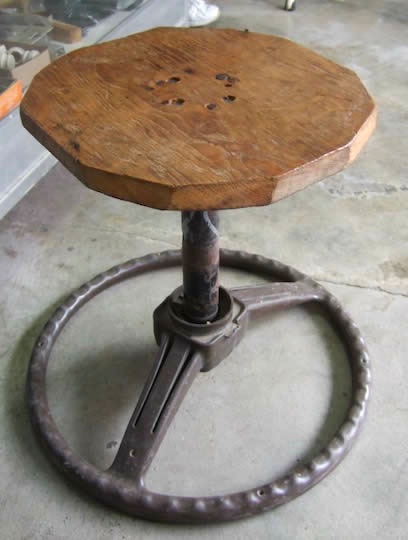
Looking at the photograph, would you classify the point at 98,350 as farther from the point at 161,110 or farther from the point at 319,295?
the point at 161,110

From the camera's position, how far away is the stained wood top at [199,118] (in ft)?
3.11

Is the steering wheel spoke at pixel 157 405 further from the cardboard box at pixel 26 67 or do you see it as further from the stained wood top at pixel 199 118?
the cardboard box at pixel 26 67

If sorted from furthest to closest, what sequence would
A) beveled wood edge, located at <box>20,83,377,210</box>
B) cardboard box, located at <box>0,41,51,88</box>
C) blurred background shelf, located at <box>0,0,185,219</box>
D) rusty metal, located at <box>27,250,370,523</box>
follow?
cardboard box, located at <box>0,41,51,88</box>, blurred background shelf, located at <box>0,0,185,219</box>, rusty metal, located at <box>27,250,370,523</box>, beveled wood edge, located at <box>20,83,377,210</box>

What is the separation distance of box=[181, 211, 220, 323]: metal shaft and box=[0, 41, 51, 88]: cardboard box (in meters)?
1.34

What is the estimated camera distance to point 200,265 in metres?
1.41

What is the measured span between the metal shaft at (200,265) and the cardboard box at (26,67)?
4.38 ft

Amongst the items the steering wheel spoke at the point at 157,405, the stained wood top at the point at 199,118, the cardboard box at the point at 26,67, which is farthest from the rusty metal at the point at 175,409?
the cardboard box at the point at 26,67

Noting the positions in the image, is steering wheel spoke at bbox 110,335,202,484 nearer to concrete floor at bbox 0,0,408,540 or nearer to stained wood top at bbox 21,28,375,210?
concrete floor at bbox 0,0,408,540

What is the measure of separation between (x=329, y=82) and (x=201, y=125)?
357 mm

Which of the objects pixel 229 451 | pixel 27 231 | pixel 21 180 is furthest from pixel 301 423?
pixel 21 180

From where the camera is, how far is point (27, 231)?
7.36 ft

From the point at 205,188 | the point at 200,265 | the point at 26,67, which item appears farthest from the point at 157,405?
the point at 26,67

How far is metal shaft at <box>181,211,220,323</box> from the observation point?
133 cm

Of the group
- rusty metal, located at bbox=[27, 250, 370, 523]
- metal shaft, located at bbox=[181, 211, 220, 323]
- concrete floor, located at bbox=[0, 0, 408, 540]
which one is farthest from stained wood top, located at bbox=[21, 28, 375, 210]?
concrete floor, located at bbox=[0, 0, 408, 540]
